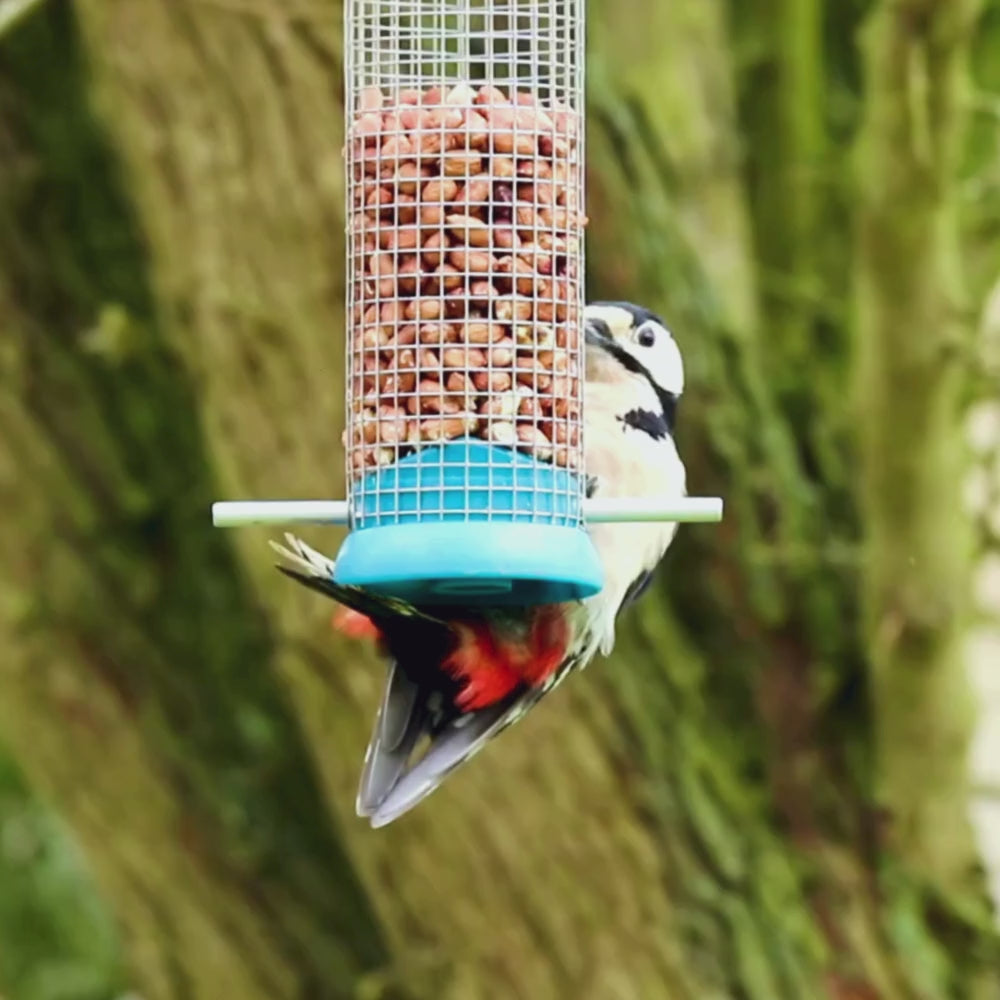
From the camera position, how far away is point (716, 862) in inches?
212

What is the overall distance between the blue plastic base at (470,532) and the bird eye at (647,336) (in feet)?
2.09

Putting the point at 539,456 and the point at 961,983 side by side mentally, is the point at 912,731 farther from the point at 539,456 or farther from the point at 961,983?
the point at 539,456

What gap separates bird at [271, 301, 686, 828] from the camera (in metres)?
3.71

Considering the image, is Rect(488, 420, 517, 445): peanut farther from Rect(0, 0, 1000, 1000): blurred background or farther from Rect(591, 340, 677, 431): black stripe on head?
Rect(0, 0, 1000, 1000): blurred background

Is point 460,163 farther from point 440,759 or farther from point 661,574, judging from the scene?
point 661,574

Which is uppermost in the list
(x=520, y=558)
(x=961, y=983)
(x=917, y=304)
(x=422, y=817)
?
(x=917, y=304)

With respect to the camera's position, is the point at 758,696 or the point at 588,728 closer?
the point at 588,728

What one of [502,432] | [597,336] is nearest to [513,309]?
[502,432]

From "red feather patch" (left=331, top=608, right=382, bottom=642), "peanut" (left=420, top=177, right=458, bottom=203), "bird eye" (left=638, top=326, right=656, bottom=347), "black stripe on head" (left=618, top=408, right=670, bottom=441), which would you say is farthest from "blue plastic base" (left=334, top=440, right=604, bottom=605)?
"bird eye" (left=638, top=326, right=656, bottom=347)

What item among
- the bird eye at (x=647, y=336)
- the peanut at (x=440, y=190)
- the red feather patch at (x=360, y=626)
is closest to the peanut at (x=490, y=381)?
the peanut at (x=440, y=190)

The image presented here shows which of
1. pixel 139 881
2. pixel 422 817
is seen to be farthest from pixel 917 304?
pixel 139 881

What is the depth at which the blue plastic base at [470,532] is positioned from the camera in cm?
332

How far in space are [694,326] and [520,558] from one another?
214cm

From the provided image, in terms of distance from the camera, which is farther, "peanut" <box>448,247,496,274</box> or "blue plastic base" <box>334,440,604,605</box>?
"peanut" <box>448,247,496,274</box>
